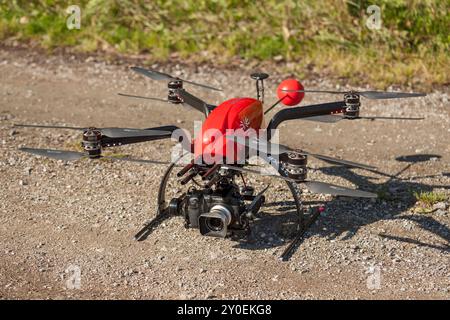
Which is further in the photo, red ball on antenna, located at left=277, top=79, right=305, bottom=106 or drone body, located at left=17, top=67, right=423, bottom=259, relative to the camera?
red ball on antenna, located at left=277, top=79, right=305, bottom=106

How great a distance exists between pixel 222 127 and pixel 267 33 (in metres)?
9.20

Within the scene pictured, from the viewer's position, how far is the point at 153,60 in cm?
1764

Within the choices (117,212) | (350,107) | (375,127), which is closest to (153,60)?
(375,127)

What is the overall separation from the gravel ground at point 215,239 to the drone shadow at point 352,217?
0.03 m

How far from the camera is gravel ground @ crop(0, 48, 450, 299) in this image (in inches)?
365

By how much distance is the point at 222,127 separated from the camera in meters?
9.10

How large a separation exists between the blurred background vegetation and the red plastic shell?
7.00 metres

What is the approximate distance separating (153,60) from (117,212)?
732cm
